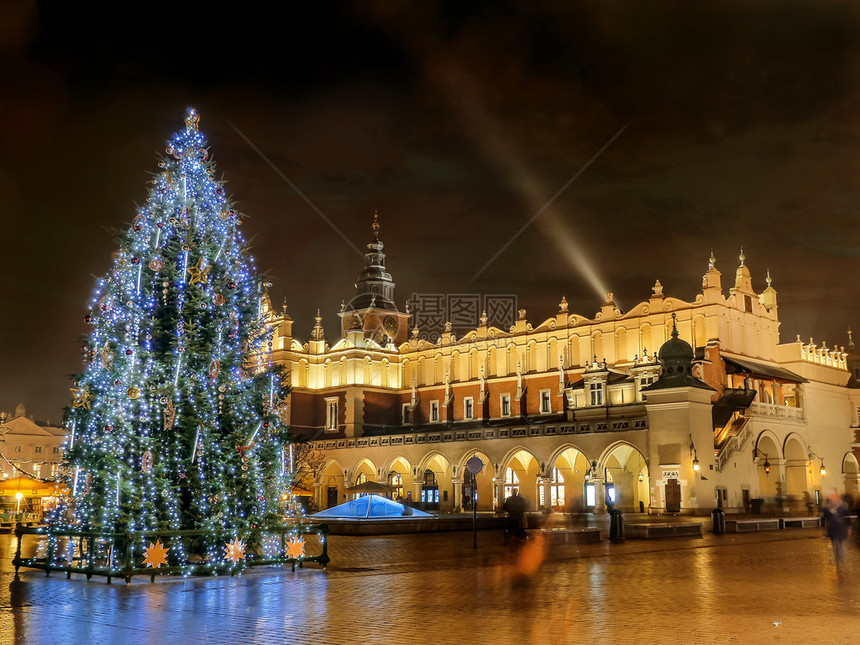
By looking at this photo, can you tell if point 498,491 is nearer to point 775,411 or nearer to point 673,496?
point 673,496

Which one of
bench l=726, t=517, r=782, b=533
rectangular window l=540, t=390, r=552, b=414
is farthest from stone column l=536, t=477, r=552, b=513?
bench l=726, t=517, r=782, b=533

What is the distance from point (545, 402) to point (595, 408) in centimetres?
778

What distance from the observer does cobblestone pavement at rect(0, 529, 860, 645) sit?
9.48 m

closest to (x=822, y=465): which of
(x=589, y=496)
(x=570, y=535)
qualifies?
(x=589, y=496)

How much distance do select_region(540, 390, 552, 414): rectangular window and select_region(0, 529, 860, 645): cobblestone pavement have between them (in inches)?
1531

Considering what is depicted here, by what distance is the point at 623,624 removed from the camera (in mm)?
10023

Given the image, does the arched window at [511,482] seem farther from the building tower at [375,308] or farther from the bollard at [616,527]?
the bollard at [616,527]

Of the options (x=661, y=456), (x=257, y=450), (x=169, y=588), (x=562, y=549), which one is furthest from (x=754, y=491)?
(x=169, y=588)

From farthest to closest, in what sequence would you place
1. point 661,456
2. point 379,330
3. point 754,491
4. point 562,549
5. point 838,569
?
point 379,330, point 754,491, point 661,456, point 562,549, point 838,569

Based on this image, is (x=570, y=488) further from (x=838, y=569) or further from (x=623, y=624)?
(x=623, y=624)

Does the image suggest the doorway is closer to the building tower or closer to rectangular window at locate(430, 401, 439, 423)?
rectangular window at locate(430, 401, 439, 423)

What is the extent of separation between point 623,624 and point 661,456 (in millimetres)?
29585

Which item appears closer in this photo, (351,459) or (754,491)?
(754,491)

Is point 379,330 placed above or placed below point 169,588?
above
